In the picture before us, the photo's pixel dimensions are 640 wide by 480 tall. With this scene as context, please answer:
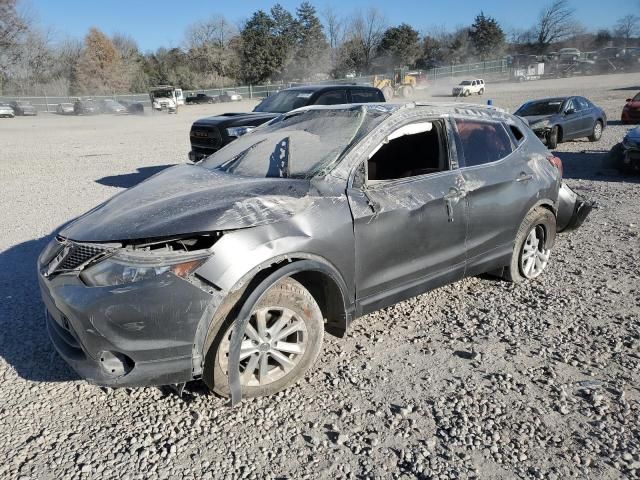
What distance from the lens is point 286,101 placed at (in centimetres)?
1046

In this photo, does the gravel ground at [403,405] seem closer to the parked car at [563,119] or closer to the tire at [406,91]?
the parked car at [563,119]

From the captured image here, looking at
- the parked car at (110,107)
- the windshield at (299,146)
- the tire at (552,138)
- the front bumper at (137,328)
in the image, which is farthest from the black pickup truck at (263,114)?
the parked car at (110,107)

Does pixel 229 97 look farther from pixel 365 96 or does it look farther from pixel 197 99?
pixel 365 96

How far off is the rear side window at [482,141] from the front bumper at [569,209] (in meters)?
1.06

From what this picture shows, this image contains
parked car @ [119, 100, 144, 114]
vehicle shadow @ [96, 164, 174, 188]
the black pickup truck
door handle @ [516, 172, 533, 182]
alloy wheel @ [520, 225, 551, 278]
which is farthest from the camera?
Result: parked car @ [119, 100, 144, 114]

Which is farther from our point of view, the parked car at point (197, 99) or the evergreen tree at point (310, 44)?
the evergreen tree at point (310, 44)

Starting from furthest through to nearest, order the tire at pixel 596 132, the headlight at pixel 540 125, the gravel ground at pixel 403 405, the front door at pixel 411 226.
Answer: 1. the tire at pixel 596 132
2. the headlight at pixel 540 125
3. the front door at pixel 411 226
4. the gravel ground at pixel 403 405

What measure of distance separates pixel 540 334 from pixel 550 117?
11.0m

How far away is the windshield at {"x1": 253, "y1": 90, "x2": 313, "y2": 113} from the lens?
10141 mm

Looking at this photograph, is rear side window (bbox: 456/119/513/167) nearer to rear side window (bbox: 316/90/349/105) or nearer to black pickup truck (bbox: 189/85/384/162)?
black pickup truck (bbox: 189/85/384/162)

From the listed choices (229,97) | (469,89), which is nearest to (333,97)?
(469,89)

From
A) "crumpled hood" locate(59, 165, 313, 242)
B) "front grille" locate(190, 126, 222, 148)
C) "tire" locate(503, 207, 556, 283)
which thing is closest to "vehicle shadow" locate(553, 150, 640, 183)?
"tire" locate(503, 207, 556, 283)

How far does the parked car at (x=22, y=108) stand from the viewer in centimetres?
4462

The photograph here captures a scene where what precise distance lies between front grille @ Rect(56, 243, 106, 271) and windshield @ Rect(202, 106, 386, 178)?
123cm
